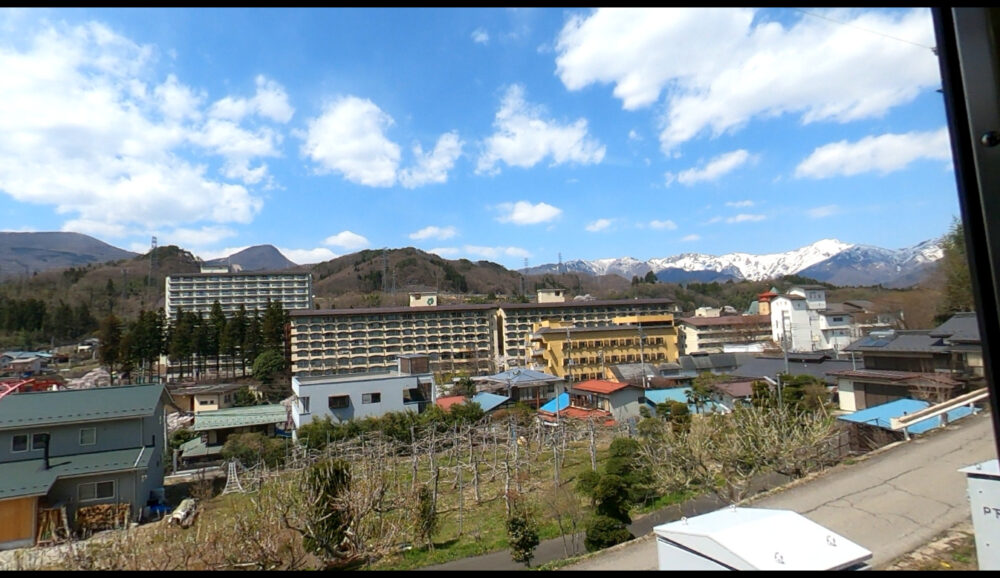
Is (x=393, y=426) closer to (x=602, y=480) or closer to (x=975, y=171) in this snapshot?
(x=602, y=480)

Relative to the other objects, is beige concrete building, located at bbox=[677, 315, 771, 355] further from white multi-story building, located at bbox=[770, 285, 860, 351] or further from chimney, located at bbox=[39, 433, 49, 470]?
chimney, located at bbox=[39, 433, 49, 470]

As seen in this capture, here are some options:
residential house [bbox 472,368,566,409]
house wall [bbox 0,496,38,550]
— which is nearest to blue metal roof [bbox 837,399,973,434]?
residential house [bbox 472,368,566,409]

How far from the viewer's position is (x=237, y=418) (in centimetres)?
1211

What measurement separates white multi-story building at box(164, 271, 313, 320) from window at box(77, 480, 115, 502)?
21941mm

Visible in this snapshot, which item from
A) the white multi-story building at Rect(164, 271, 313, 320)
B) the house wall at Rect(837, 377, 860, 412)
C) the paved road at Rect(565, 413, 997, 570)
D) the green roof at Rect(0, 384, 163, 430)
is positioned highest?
the white multi-story building at Rect(164, 271, 313, 320)

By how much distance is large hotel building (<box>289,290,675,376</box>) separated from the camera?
835 inches

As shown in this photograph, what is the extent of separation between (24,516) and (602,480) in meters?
7.37

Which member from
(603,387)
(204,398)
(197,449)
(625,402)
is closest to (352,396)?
(197,449)

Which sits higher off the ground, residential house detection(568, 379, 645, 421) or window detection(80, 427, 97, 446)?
window detection(80, 427, 97, 446)

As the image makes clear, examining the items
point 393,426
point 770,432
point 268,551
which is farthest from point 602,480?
point 393,426

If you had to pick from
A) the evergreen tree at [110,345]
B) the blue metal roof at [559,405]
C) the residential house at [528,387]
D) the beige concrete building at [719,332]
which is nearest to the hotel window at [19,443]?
the evergreen tree at [110,345]

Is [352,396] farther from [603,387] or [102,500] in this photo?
[603,387]

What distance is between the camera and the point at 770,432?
5.20m

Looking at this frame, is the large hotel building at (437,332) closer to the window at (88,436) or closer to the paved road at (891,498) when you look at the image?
the window at (88,436)
